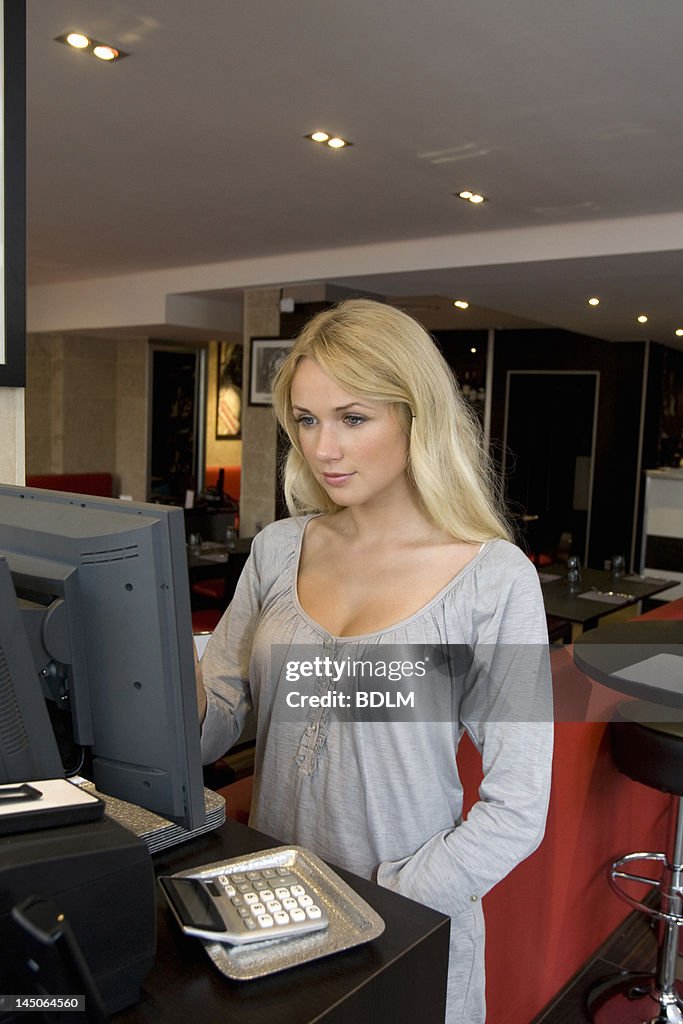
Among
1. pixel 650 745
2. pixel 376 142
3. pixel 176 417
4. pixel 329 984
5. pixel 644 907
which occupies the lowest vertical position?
pixel 644 907

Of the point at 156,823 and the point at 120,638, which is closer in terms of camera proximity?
the point at 120,638

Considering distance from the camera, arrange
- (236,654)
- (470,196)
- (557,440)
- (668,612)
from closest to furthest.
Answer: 1. (236,654)
2. (668,612)
3. (470,196)
4. (557,440)

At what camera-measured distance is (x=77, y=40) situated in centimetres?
276

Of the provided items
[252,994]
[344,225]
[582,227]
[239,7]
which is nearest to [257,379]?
[344,225]

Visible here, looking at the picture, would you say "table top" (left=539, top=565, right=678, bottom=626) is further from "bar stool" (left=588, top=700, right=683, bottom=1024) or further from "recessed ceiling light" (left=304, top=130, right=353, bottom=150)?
"recessed ceiling light" (left=304, top=130, right=353, bottom=150)

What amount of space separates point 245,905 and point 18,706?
0.98 feet

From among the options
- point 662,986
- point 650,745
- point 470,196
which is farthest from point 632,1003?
point 470,196

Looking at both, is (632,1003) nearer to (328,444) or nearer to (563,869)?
(563,869)

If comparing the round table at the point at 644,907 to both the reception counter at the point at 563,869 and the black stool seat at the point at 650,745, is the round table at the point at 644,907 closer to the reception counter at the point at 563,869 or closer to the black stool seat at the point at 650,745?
the black stool seat at the point at 650,745

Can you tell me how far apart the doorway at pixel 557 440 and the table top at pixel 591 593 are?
14.7 ft

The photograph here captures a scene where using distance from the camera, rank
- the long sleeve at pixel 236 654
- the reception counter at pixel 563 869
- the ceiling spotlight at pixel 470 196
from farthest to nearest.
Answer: the ceiling spotlight at pixel 470 196
the reception counter at pixel 563 869
the long sleeve at pixel 236 654

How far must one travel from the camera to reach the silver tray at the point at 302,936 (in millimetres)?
796

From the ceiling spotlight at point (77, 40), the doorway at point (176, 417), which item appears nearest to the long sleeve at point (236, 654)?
the ceiling spotlight at point (77, 40)

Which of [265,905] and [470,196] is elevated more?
[470,196]
